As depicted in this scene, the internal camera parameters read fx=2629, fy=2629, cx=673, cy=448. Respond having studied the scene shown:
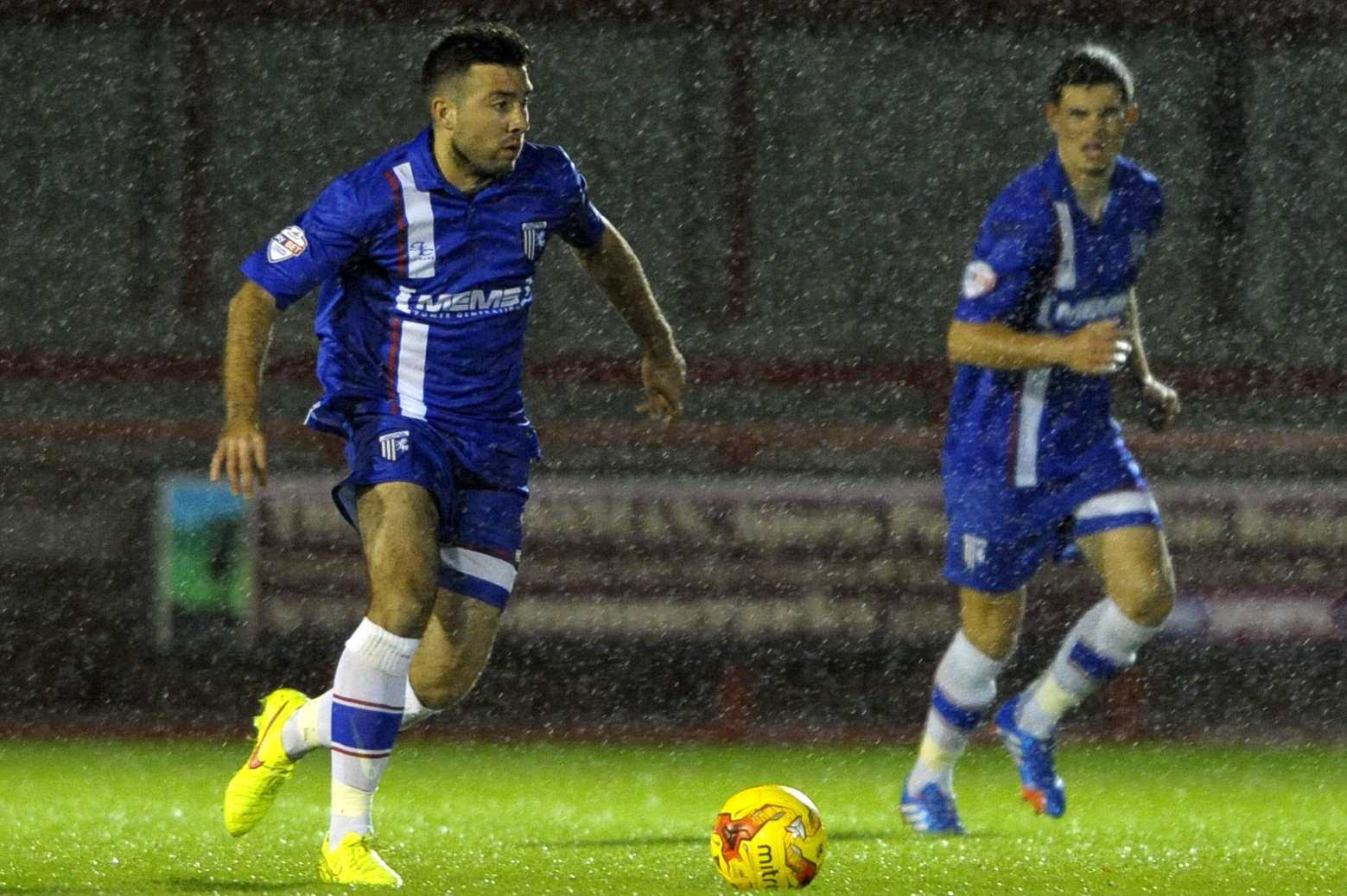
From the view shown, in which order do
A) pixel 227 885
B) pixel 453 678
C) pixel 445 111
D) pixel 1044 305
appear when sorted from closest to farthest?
1. pixel 227 885
2. pixel 445 111
3. pixel 453 678
4. pixel 1044 305

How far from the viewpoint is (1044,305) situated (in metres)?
5.73

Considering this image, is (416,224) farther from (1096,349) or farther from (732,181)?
(732,181)

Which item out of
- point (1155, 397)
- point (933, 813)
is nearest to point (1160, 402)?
point (1155, 397)

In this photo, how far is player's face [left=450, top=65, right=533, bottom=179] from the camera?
4.93 metres

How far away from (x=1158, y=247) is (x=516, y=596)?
469 centimetres

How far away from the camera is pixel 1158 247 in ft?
39.9

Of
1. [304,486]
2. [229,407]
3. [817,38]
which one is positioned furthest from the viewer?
[817,38]

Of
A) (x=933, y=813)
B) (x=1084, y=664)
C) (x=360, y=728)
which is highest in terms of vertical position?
(x=360, y=728)

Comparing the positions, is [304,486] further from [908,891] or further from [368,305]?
[908,891]

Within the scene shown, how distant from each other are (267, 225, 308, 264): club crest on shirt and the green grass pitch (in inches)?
45.7

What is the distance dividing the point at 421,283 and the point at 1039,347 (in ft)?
4.34

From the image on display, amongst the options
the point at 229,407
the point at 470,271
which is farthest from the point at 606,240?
the point at 229,407

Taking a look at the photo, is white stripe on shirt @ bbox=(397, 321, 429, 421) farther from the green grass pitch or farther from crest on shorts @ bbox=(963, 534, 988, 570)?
crest on shorts @ bbox=(963, 534, 988, 570)

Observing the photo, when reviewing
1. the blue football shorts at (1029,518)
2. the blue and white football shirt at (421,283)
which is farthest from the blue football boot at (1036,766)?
the blue and white football shirt at (421,283)
